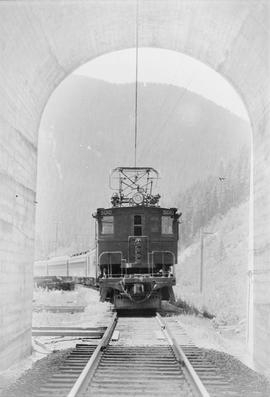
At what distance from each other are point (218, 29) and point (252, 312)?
476 cm

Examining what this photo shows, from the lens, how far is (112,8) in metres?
8.09

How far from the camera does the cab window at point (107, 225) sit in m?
16.5

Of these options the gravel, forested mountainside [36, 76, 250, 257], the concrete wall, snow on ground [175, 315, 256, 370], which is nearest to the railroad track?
the gravel

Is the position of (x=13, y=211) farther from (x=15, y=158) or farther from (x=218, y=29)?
(x=218, y=29)

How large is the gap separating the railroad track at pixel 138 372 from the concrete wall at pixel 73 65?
1051mm

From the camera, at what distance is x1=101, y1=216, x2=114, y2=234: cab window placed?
16500 millimetres

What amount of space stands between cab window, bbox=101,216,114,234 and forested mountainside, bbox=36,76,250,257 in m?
51.0

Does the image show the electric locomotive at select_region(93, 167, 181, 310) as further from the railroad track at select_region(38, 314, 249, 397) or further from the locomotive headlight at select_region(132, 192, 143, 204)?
the railroad track at select_region(38, 314, 249, 397)

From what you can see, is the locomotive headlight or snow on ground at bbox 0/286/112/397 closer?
snow on ground at bbox 0/286/112/397

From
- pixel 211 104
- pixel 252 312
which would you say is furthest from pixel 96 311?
pixel 211 104

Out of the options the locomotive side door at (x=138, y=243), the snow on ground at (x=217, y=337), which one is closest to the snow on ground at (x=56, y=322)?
the locomotive side door at (x=138, y=243)

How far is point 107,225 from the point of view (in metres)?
16.6

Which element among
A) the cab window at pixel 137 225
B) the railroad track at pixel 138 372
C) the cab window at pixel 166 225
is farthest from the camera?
the cab window at pixel 166 225

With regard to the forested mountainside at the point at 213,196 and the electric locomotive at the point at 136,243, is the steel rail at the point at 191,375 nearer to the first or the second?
the electric locomotive at the point at 136,243
